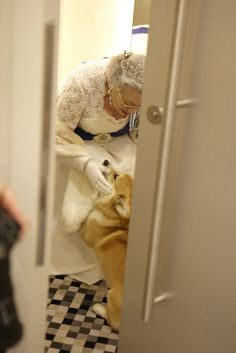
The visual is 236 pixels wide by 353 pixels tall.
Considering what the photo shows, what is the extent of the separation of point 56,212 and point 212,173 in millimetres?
1014

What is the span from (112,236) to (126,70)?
0.66 metres

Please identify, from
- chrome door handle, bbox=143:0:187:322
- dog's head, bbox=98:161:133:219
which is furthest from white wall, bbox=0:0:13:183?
dog's head, bbox=98:161:133:219

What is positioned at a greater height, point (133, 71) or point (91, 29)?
point (91, 29)

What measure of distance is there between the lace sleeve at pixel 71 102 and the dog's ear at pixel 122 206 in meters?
0.36

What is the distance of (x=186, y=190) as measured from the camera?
1.36 meters

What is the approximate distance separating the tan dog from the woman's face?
253mm

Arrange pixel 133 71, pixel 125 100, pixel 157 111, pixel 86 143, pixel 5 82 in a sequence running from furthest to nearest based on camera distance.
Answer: pixel 86 143 → pixel 125 100 → pixel 133 71 → pixel 157 111 → pixel 5 82

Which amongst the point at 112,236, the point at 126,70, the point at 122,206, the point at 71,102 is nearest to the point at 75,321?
the point at 112,236

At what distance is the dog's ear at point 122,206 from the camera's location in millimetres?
1865

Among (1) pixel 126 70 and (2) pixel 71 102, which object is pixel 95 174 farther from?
(1) pixel 126 70

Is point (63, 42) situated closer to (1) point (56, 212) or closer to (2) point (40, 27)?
(1) point (56, 212)

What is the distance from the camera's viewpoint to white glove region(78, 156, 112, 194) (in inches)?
76.6

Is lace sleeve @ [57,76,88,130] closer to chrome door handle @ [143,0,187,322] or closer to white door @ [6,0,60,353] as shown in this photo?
chrome door handle @ [143,0,187,322]

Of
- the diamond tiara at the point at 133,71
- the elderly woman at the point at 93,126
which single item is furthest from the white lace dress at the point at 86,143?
the diamond tiara at the point at 133,71
